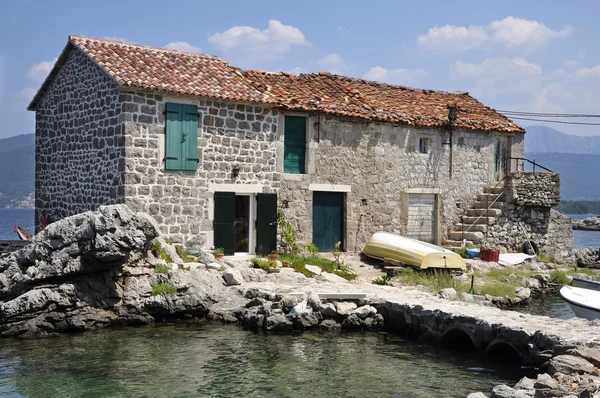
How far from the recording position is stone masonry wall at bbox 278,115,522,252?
21484 millimetres

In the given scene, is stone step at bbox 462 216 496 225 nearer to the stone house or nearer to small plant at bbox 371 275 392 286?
the stone house

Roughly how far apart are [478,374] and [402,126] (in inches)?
517

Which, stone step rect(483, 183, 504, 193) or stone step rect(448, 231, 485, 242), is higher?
stone step rect(483, 183, 504, 193)

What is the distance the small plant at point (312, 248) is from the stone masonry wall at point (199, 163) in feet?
6.63

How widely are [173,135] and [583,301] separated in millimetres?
10817

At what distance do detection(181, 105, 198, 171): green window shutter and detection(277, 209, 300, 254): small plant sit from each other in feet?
10.2

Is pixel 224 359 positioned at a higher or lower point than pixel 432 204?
lower

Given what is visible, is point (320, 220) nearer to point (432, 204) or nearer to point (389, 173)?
point (389, 173)

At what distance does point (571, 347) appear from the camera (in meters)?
11.2

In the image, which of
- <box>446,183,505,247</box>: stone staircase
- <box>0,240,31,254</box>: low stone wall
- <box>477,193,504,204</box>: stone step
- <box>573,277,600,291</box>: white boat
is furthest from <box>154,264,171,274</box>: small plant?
<box>477,193,504,204</box>: stone step

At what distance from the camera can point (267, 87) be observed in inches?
838

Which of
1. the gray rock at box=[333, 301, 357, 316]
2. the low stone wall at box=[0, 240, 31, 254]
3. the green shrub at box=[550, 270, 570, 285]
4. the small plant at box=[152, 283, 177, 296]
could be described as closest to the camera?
the gray rock at box=[333, 301, 357, 316]

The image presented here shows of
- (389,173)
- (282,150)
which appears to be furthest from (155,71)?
(389,173)

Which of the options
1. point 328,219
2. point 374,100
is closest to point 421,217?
point 328,219
